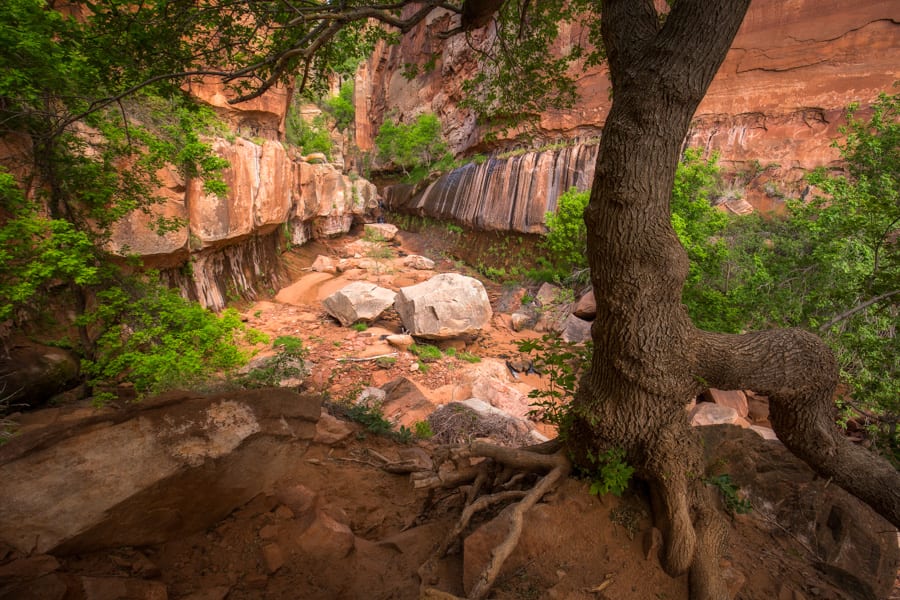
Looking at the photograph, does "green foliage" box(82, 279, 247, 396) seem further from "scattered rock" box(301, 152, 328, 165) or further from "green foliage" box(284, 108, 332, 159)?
"green foliage" box(284, 108, 332, 159)

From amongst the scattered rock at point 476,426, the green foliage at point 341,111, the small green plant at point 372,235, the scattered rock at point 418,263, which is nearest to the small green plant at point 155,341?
the scattered rock at point 476,426

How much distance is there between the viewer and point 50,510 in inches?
73.4

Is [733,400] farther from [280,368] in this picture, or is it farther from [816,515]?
[280,368]

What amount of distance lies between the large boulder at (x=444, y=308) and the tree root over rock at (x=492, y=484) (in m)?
6.42

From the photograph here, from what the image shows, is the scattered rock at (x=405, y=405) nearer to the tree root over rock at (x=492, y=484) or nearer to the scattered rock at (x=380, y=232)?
the tree root over rock at (x=492, y=484)

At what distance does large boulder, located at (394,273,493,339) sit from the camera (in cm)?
992

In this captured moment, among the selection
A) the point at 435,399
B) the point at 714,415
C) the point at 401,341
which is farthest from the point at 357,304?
the point at 714,415

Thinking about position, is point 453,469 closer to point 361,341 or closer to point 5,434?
point 5,434

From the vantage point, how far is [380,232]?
2205cm

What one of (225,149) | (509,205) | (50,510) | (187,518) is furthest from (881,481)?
(509,205)

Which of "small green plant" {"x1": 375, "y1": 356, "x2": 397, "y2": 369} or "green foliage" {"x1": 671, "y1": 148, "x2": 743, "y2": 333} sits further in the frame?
"small green plant" {"x1": 375, "y1": 356, "x2": 397, "y2": 369}

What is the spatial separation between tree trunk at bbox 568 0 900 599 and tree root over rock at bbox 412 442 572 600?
12.8 inches

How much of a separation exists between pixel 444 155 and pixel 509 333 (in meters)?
15.8

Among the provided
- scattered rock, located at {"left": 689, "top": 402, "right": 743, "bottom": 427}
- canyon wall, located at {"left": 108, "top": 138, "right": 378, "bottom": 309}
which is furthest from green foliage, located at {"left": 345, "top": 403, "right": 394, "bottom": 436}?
scattered rock, located at {"left": 689, "top": 402, "right": 743, "bottom": 427}
